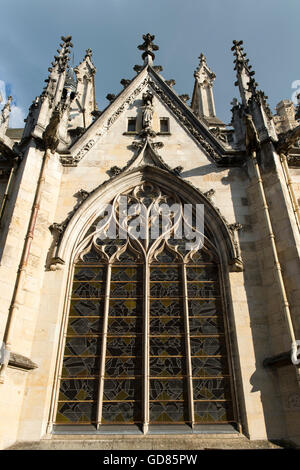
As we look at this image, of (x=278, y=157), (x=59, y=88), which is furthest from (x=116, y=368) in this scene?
(x=59, y=88)

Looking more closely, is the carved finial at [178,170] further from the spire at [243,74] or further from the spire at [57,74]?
the spire at [57,74]

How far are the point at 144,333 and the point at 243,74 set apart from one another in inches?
355

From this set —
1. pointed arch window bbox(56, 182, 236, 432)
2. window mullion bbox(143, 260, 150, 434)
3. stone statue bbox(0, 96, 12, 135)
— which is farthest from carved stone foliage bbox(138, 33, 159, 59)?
window mullion bbox(143, 260, 150, 434)

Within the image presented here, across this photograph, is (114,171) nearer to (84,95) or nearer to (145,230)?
(145,230)

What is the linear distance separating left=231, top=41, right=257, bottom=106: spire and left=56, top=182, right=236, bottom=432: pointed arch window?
5.05 m

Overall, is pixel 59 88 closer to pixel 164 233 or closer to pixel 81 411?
pixel 164 233

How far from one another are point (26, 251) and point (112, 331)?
8.00 ft

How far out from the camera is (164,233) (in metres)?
8.93

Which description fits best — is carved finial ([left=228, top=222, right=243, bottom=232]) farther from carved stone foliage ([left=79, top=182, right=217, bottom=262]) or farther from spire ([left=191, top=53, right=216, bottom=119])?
spire ([left=191, top=53, right=216, bottom=119])

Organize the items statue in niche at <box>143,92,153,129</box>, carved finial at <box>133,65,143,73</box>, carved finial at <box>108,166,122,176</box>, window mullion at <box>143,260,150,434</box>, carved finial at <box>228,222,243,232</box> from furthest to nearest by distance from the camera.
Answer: carved finial at <box>133,65,143,73</box>
statue in niche at <box>143,92,153,129</box>
carved finial at <box>108,166,122,176</box>
carved finial at <box>228,222,243,232</box>
window mullion at <box>143,260,150,434</box>

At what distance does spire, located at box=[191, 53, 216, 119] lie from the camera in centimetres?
1414

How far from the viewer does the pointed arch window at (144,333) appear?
6.75 meters

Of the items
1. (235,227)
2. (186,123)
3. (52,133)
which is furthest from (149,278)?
(186,123)

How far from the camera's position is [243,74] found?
38.9 ft
